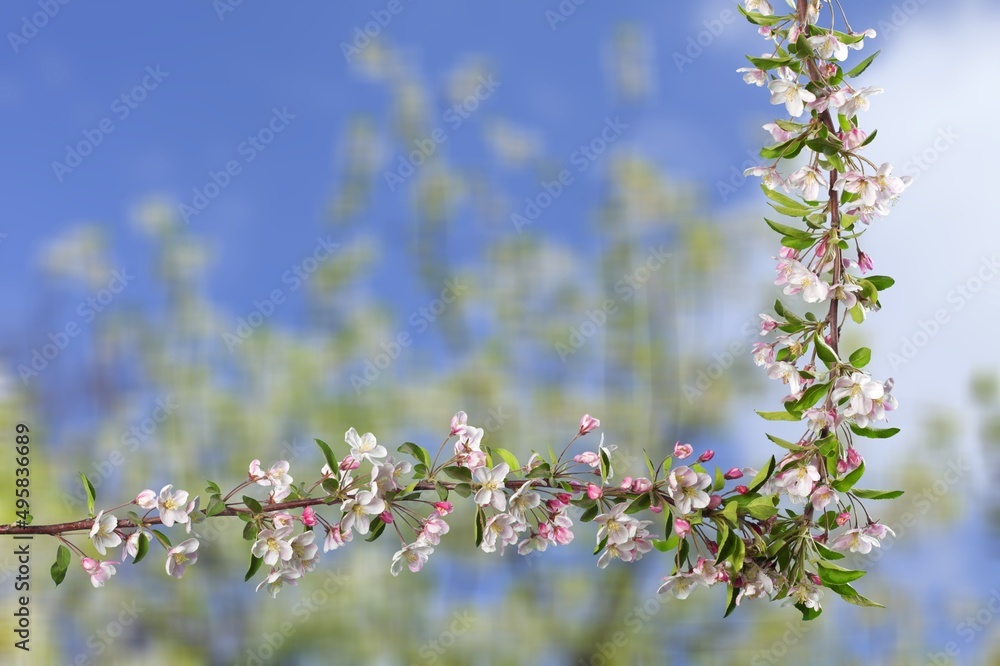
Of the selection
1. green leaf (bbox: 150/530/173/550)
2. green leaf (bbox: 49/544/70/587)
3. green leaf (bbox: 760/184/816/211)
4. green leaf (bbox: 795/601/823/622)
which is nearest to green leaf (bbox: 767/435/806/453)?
green leaf (bbox: 795/601/823/622)

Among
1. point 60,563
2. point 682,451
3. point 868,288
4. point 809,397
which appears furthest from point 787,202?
point 60,563

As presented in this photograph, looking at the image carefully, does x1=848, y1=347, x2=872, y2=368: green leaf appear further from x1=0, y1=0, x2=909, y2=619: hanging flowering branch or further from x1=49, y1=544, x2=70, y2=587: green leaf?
x1=49, y1=544, x2=70, y2=587: green leaf

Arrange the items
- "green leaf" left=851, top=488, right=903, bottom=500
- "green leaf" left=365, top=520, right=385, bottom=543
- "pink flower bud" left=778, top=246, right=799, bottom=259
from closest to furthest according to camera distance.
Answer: "green leaf" left=851, top=488, right=903, bottom=500
"green leaf" left=365, top=520, right=385, bottom=543
"pink flower bud" left=778, top=246, right=799, bottom=259

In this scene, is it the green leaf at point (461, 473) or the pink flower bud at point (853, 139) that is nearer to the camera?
the green leaf at point (461, 473)

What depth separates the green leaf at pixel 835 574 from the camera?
1.65m

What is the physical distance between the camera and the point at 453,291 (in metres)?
4.61

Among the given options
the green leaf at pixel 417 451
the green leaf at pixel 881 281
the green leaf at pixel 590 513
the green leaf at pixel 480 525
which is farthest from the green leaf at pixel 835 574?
the green leaf at pixel 417 451

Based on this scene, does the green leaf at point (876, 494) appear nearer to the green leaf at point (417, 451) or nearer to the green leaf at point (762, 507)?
the green leaf at point (762, 507)

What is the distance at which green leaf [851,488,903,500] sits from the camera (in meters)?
1.60

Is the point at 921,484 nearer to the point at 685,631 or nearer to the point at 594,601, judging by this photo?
the point at 685,631

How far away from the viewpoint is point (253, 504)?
171 cm

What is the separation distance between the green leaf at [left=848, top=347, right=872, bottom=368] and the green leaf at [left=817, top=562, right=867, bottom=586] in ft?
1.31

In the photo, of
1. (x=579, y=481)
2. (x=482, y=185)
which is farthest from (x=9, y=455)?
(x=579, y=481)

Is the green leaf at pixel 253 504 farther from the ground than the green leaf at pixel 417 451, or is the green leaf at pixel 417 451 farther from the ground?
the green leaf at pixel 417 451
